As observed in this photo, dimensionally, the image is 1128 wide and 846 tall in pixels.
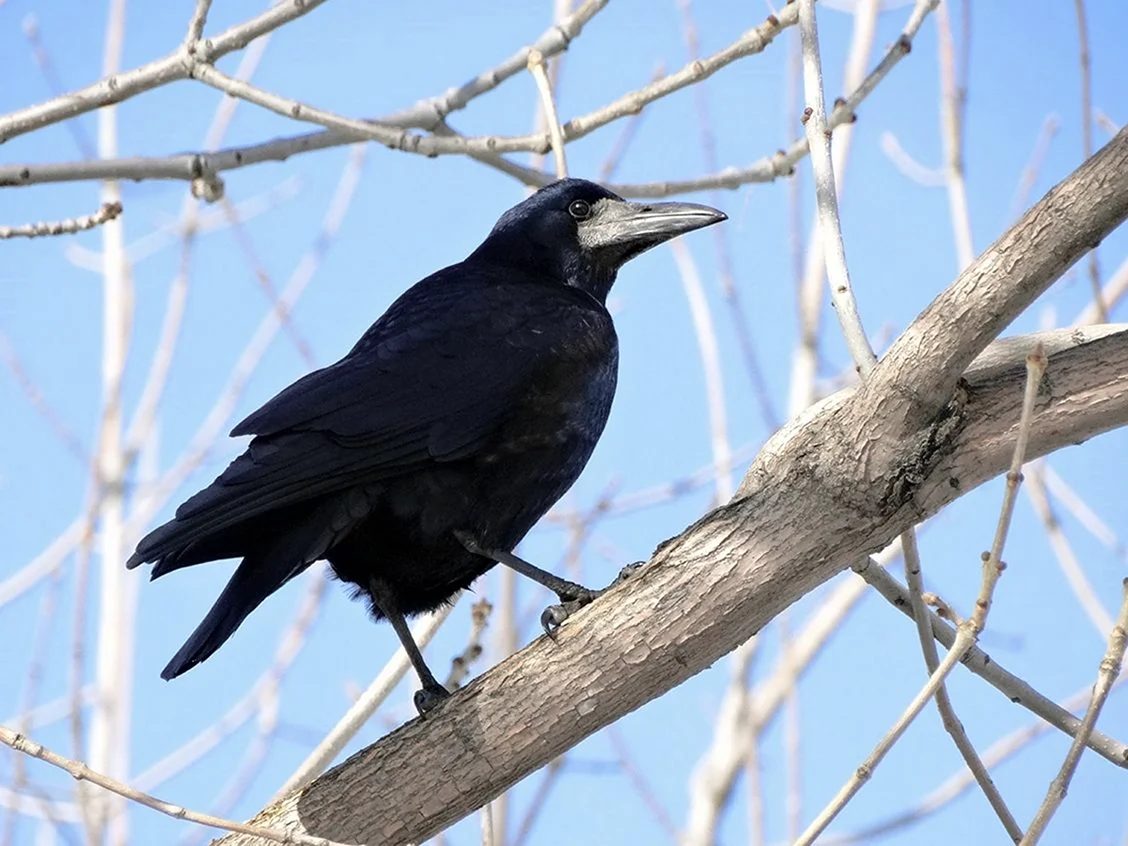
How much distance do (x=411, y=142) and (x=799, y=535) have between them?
6.05 ft

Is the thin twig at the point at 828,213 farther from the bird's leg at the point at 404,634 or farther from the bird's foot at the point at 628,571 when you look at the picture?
the bird's leg at the point at 404,634

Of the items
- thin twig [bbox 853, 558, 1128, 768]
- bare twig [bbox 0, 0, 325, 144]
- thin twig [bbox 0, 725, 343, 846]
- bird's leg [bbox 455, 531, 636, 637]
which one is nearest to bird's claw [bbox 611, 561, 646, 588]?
bird's leg [bbox 455, 531, 636, 637]

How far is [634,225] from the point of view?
5609mm

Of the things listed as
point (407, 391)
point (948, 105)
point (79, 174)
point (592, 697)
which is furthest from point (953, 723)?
point (948, 105)

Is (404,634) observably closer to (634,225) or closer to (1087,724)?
(634,225)

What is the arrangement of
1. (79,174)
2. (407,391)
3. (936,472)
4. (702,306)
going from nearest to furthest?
1. (936,472)
2. (79,174)
3. (407,391)
4. (702,306)

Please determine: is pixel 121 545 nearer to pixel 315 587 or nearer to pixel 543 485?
pixel 315 587

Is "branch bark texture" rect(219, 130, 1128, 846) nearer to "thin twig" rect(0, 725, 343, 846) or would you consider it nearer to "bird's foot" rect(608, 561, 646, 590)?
"bird's foot" rect(608, 561, 646, 590)

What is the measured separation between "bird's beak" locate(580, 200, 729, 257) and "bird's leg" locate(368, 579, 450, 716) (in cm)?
166

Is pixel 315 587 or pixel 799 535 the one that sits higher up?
pixel 315 587

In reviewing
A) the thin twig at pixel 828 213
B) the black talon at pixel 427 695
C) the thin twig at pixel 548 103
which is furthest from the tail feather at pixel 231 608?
the thin twig at pixel 828 213

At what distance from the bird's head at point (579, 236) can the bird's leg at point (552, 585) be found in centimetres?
140

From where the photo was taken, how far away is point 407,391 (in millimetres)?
4555

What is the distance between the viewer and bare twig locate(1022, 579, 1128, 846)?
8.59ft
